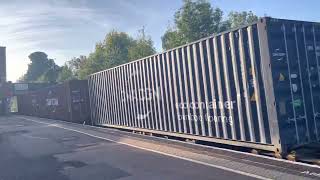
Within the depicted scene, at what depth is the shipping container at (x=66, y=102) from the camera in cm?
2277

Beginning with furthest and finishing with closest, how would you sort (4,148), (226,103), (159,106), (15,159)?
(4,148)
(159,106)
(15,159)
(226,103)

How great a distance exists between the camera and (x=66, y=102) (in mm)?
24922

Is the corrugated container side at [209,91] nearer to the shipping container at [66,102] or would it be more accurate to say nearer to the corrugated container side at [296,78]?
the corrugated container side at [296,78]

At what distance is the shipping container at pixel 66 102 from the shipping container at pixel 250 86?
11078 mm

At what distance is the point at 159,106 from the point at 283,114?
5.71 meters

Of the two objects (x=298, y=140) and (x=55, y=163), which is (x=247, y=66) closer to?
(x=298, y=140)

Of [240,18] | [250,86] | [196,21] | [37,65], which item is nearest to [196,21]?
[196,21]

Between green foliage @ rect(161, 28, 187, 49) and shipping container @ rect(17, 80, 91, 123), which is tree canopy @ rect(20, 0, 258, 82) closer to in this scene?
green foliage @ rect(161, 28, 187, 49)

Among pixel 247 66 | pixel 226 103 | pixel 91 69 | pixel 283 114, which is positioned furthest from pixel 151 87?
pixel 91 69

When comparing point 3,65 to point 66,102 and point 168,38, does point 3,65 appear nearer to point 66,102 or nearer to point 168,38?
point 168,38

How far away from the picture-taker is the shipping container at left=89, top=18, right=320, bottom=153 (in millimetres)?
8680

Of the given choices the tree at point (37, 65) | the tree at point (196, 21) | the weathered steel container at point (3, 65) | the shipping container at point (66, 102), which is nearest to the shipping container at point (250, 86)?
the shipping container at point (66, 102)

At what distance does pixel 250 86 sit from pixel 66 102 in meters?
18.0

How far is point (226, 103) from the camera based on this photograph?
10047mm
